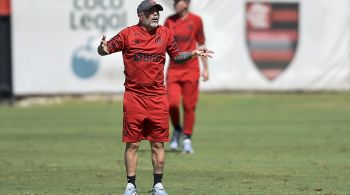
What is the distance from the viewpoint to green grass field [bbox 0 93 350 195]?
12.2 m

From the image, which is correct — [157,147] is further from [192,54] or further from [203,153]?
[203,153]

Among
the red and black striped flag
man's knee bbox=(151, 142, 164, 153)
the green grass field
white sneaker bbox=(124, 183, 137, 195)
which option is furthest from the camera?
the red and black striped flag

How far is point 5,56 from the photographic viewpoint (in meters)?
28.8

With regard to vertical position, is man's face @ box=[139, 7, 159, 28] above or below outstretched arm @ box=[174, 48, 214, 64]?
above

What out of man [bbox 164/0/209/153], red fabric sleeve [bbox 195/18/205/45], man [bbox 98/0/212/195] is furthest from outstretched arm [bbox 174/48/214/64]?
red fabric sleeve [bbox 195/18/205/45]

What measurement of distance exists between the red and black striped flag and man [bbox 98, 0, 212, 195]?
18218mm

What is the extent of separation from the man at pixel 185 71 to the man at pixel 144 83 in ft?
16.2

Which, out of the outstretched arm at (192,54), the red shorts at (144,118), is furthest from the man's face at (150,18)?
the red shorts at (144,118)

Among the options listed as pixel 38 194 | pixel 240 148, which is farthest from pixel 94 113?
pixel 38 194

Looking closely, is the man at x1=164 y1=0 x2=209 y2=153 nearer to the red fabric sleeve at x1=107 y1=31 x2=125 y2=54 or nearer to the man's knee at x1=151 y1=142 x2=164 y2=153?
the man's knee at x1=151 y1=142 x2=164 y2=153

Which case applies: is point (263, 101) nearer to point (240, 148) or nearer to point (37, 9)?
point (37, 9)

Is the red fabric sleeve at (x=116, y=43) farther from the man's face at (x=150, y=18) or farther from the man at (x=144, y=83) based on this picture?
the man's face at (x=150, y=18)

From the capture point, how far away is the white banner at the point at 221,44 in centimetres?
2878

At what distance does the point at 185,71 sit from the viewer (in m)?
16.2
